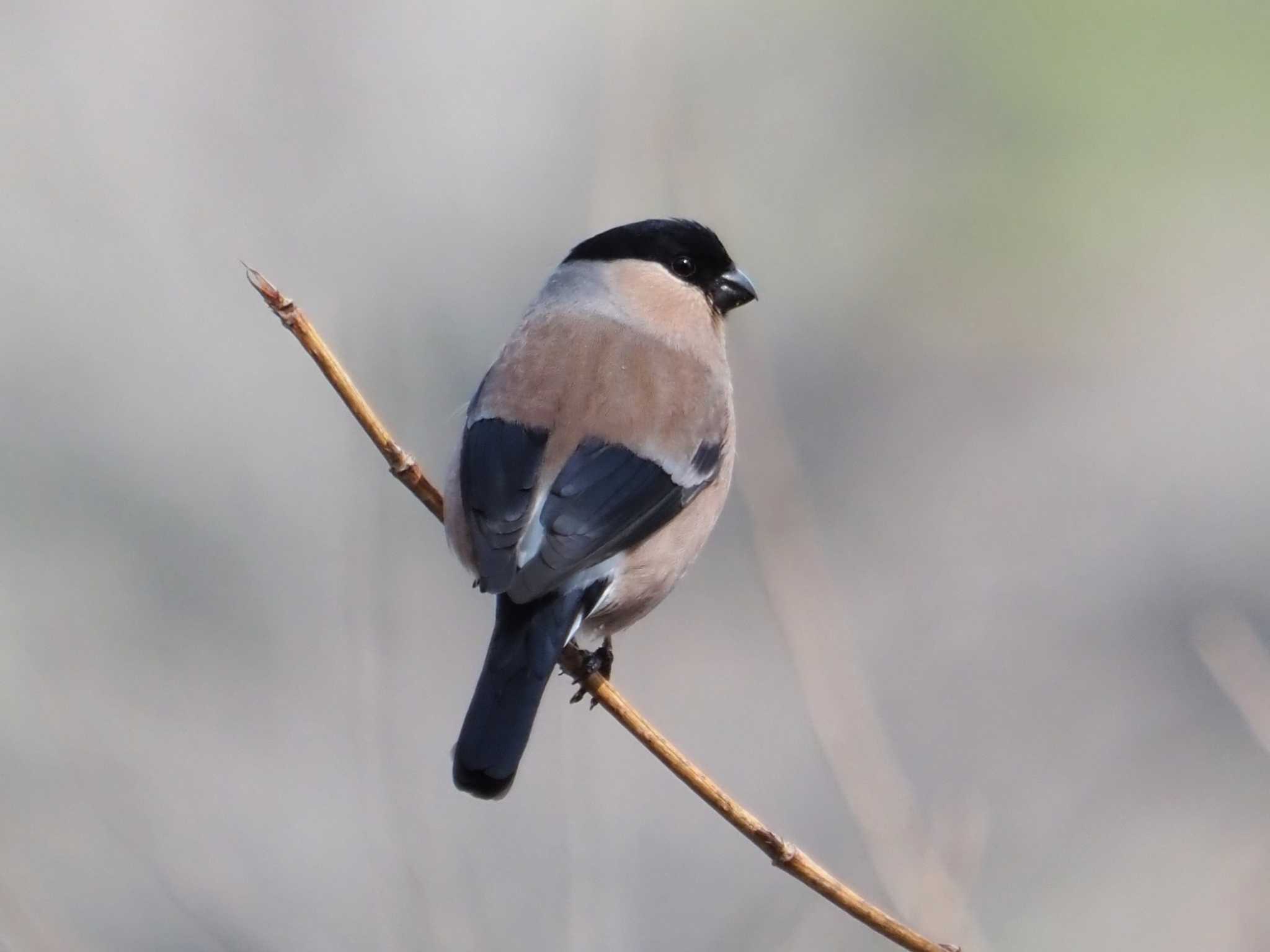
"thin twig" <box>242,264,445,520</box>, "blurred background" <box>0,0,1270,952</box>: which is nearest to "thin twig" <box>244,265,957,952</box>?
"thin twig" <box>242,264,445,520</box>

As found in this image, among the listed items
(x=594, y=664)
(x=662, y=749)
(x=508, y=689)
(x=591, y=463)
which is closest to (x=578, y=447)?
(x=591, y=463)

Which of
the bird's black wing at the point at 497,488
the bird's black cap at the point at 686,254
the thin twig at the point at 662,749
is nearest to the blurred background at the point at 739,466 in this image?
the bird's black cap at the point at 686,254

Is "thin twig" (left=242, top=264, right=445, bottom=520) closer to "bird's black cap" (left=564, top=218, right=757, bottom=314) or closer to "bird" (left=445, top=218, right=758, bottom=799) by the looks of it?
"bird" (left=445, top=218, right=758, bottom=799)

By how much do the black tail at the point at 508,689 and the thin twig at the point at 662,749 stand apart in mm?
125

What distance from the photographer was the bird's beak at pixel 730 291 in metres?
4.38

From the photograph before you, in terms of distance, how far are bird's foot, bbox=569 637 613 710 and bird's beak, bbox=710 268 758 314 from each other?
1.12 meters

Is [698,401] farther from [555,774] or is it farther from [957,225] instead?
[957,225]

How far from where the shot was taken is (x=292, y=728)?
19.7 feet

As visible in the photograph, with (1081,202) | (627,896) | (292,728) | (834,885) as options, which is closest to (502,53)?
(1081,202)

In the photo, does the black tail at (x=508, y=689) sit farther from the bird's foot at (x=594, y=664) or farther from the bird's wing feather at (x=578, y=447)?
the bird's foot at (x=594, y=664)

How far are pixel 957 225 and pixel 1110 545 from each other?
2268mm

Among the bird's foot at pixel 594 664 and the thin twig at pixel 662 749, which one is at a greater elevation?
the thin twig at pixel 662 749

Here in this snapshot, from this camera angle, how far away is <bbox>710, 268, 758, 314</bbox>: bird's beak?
4375 millimetres

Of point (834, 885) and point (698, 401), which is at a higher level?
point (698, 401)
